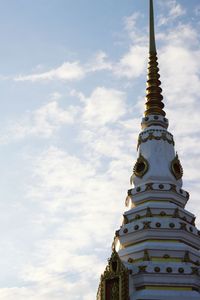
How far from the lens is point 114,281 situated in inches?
1110

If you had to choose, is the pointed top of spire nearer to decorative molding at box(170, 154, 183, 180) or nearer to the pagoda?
the pagoda

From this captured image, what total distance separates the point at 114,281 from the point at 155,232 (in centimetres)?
381

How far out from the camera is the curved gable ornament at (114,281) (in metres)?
27.7

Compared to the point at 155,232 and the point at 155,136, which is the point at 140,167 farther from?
the point at 155,232

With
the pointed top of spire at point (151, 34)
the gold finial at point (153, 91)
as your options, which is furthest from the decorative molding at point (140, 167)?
the pointed top of spire at point (151, 34)

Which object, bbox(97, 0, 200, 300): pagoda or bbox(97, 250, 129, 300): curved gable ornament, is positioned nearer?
bbox(97, 250, 129, 300): curved gable ornament

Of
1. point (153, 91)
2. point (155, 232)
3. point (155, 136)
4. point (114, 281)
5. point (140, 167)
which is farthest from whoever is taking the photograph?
point (153, 91)

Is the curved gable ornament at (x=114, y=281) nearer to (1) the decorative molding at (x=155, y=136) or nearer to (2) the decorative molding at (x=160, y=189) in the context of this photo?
(2) the decorative molding at (x=160, y=189)

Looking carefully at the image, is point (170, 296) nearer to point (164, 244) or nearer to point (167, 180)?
point (164, 244)

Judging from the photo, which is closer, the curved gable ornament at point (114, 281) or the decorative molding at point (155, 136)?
the curved gable ornament at point (114, 281)

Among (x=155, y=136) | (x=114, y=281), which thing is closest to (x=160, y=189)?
(x=155, y=136)

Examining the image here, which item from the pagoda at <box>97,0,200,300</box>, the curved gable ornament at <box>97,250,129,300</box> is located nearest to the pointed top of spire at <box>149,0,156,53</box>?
the pagoda at <box>97,0,200,300</box>

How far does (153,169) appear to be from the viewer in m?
33.4

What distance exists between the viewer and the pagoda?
1100 inches
